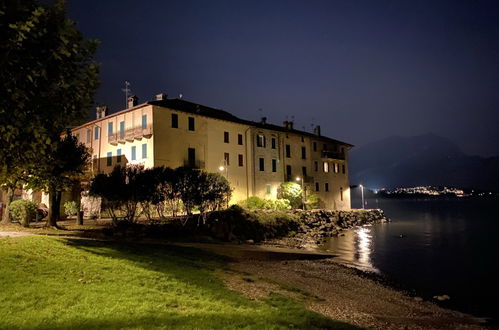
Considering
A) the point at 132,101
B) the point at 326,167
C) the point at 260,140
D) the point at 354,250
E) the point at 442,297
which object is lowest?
the point at 442,297

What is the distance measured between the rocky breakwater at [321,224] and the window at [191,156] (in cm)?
1250

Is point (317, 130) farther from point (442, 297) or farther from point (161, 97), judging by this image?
point (442, 297)

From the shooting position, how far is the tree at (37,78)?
823 cm

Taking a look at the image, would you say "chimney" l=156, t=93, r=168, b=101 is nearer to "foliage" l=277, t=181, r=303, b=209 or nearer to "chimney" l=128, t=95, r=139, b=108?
"chimney" l=128, t=95, r=139, b=108

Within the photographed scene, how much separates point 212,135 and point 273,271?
90.8 ft

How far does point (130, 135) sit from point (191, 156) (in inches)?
272

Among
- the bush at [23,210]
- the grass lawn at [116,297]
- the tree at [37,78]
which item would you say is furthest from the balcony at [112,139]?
the tree at [37,78]

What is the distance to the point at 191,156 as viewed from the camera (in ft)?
129

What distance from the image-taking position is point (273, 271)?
16.3 m

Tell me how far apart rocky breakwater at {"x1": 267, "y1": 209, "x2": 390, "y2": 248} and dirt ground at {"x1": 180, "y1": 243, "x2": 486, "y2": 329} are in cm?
1362

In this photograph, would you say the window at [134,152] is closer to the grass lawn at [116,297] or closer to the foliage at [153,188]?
the foliage at [153,188]

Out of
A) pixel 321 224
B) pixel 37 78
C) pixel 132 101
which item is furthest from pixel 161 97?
pixel 37 78

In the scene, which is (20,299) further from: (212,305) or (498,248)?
(498,248)

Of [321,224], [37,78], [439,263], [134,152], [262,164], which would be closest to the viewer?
[37,78]
